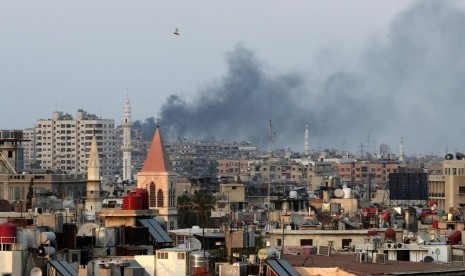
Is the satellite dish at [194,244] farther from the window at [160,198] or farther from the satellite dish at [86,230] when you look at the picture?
the window at [160,198]

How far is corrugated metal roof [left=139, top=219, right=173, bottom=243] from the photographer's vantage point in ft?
148

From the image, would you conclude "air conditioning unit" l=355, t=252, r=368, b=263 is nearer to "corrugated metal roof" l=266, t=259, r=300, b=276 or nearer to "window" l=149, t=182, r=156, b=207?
"corrugated metal roof" l=266, t=259, r=300, b=276

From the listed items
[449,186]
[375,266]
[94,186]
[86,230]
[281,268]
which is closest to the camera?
[281,268]

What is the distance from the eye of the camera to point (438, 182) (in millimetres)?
129500

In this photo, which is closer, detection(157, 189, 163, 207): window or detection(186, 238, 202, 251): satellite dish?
detection(186, 238, 202, 251): satellite dish

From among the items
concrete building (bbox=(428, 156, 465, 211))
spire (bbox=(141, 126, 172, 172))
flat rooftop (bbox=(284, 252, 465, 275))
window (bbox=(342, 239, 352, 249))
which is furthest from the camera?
concrete building (bbox=(428, 156, 465, 211))

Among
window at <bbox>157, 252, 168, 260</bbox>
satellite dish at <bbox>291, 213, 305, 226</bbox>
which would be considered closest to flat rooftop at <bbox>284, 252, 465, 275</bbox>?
window at <bbox>157, 252, 168, 260</bbox>

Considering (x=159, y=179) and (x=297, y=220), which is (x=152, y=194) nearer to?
(x=159, y=179)

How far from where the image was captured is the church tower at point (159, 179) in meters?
95.9

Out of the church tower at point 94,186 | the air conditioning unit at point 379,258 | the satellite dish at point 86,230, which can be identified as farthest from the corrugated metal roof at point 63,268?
the church tower at point 94,186

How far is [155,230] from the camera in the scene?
4566 cm

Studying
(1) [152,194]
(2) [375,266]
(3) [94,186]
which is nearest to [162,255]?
(2) [375,266]

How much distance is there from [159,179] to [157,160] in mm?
1715

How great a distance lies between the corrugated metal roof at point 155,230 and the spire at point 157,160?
51615mm
